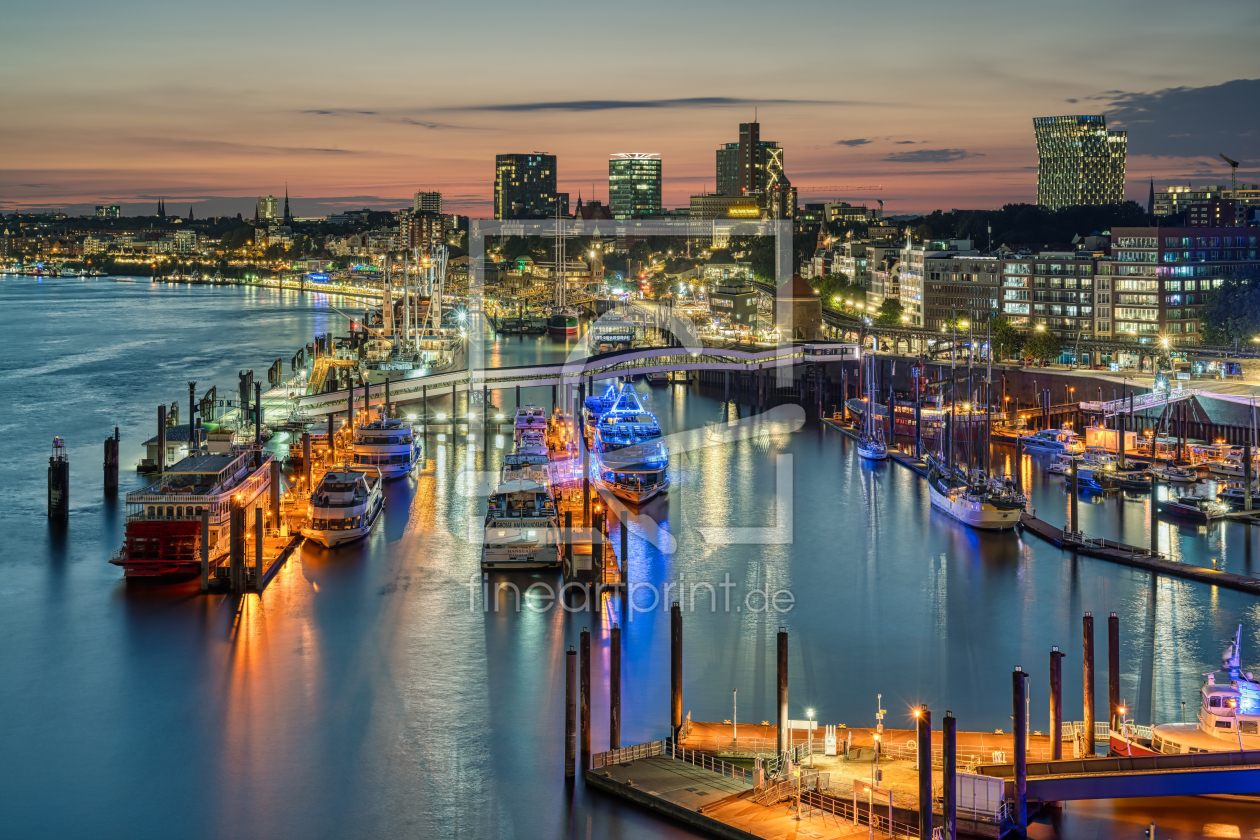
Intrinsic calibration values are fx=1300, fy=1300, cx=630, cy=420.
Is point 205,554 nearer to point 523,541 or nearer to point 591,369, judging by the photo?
point 523,541

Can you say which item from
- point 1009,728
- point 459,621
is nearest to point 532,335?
point 459,621

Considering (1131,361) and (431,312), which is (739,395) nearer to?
(1131,361)

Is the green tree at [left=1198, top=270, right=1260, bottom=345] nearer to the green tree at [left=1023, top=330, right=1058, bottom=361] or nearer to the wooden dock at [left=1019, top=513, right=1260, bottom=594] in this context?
the green tree at [left=1023, top=330, right=1058, bottom=361]

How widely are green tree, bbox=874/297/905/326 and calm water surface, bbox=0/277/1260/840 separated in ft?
82.1

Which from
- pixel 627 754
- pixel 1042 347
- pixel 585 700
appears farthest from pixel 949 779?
pixel 1042 347

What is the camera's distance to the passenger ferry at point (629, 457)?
21.1 metres

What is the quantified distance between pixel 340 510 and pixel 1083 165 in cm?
6972

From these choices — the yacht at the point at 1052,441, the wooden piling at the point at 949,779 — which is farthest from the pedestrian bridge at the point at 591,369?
the wooden piling at the point at 949,779

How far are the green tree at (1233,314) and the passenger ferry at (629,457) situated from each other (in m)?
17.5

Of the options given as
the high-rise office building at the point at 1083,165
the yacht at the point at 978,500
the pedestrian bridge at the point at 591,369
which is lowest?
the yacht at the point at 978,500

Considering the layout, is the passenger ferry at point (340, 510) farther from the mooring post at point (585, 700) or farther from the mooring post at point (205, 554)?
the mooring post at point (585, 700)

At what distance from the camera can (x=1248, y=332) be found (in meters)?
33.4

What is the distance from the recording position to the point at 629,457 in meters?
21.9

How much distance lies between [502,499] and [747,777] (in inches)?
317
